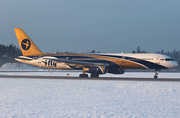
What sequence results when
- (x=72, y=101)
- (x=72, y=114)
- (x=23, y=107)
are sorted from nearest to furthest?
(x=72, y=114), (x=23, y=107), (x=72, y=101)

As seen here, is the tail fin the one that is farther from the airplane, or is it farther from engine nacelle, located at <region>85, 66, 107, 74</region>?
engine nacelle, located at <region>85, 66, 107, 74</region>

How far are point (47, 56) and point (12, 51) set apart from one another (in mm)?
137170

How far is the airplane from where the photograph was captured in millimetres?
37809

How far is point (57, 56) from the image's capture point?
4297 cm

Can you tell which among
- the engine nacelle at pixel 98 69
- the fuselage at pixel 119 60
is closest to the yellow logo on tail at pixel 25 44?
the fuselage at pixel 119 60

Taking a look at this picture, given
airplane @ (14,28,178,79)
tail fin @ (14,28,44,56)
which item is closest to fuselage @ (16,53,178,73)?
airplane @ (14,28,178,79)

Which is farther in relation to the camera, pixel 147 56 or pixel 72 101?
pixel 147 56

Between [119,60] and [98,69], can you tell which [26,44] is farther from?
[119,60]

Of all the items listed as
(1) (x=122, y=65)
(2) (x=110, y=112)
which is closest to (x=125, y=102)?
(2) (x=110, y=112)

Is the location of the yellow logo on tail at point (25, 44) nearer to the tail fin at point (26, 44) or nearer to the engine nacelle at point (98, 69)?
the tail fin at point (26, 44)

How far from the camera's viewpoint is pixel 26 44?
44875 mm

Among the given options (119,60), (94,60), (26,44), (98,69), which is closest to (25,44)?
(26,44)

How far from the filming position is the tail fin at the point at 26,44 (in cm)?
4459

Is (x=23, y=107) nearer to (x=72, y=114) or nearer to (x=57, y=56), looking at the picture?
(x=72, y=114)
